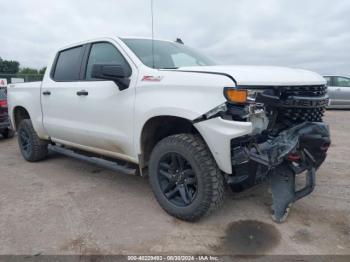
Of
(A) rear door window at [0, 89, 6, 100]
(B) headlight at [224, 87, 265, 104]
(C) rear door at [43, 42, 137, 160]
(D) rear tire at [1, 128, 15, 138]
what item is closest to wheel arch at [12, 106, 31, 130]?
(C) rear door at [43, 42, 137, 160]

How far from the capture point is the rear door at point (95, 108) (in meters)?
3.50

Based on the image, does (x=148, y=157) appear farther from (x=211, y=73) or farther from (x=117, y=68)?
(x=211, y=73)

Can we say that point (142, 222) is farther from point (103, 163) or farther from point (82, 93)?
point (82, 93)

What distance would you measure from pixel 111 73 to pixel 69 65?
1.57 m

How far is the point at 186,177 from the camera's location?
10.2ft

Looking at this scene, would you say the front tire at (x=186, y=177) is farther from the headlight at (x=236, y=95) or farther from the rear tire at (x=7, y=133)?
the rear tire at (x=7, y=133)

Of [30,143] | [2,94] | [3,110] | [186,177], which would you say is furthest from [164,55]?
[2,94]

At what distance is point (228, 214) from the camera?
11.0 feet

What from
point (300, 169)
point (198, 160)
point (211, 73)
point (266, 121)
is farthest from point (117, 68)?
point (300, 169)

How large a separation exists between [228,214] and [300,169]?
883 millimetres

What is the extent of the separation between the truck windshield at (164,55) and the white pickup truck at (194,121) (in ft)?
0.05

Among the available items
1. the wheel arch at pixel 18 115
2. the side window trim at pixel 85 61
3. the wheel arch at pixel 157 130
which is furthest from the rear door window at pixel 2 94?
the wheel arch at pixel 157 130

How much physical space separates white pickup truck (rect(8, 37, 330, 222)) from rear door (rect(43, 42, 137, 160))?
0.01 metres

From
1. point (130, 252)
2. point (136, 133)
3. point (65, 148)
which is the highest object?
point (136, 133)
